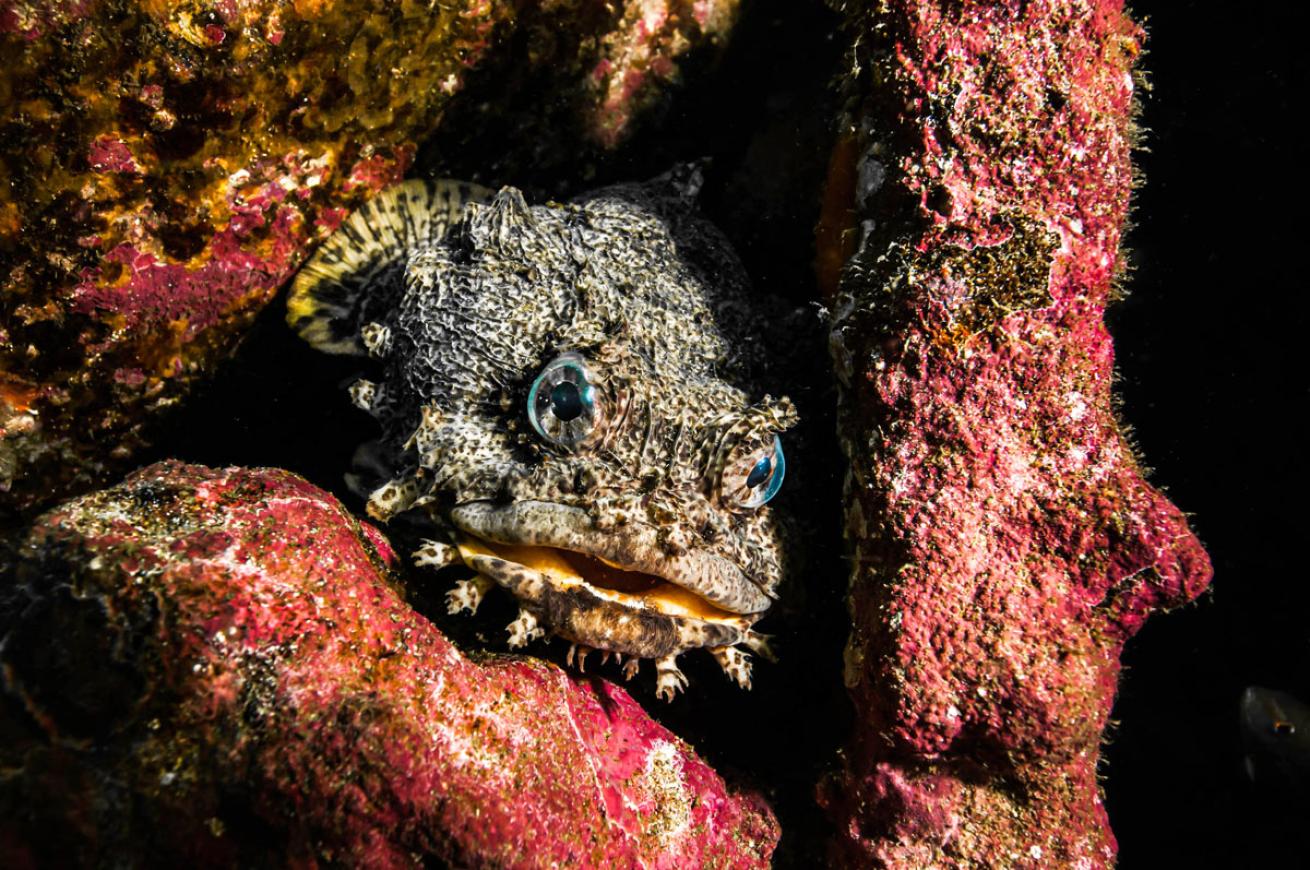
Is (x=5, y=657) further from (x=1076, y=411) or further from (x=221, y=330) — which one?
(x=1076, y=411)

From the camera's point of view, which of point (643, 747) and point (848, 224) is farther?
point (848, 224)

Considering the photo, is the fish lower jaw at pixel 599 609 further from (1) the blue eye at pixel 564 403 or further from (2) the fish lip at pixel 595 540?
(1) the blue eye at pixel 564 403

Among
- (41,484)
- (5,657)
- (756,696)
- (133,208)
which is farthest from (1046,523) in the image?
(41,484)

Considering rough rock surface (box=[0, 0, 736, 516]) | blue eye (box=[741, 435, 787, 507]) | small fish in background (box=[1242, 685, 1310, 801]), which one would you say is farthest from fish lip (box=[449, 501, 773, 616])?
small fish in background (box=[1242, 685, 1310, 801])

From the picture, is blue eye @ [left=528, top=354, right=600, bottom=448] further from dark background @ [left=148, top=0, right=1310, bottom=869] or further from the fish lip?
dark background @ [left=148, top=0, right=1310, bottom=869]

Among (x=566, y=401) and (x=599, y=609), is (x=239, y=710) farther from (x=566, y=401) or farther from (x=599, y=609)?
(x=566, y=401)

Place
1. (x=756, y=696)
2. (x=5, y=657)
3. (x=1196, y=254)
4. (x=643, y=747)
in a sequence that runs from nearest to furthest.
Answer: (x=5, y=657) < (x=643, y=747) < (x=756, y=696) < (x=1196, y=254)

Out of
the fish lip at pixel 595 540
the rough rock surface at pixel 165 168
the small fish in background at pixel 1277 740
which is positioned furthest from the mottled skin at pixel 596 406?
the small fish in background at pixel 1277 740
